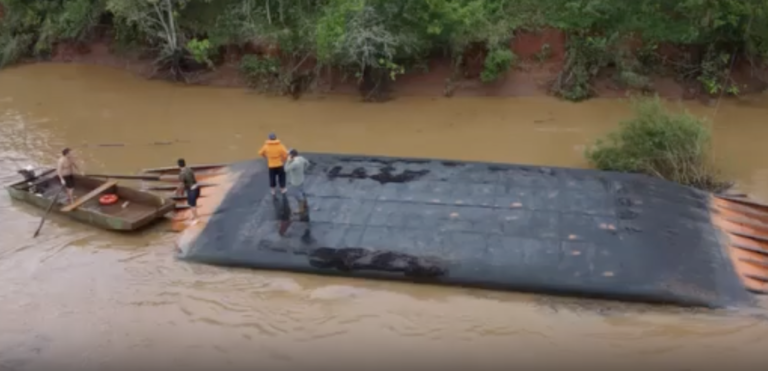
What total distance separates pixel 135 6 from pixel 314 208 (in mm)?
10439

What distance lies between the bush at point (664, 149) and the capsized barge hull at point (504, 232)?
98 cm

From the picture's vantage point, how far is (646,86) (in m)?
17.9

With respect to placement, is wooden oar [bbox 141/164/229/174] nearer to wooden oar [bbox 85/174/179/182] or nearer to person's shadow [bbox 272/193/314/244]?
wooden oar [bbox 85/174/179/182]

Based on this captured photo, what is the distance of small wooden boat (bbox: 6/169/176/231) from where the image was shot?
12664mm

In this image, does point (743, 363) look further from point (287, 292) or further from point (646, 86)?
point (646, 86)

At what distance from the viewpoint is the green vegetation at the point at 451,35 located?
17.7m

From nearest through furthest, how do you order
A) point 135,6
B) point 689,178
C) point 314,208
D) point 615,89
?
point 314,208 → point 689,178 → point 615,89 → point 135,6

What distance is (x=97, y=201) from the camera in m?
13.5

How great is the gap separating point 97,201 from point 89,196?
15.6 inches

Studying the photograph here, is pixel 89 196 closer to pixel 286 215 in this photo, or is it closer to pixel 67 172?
pixel 67 172

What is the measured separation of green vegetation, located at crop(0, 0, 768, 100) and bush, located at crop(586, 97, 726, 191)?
4.51m

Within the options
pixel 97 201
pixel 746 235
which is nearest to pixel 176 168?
pixel 97 201

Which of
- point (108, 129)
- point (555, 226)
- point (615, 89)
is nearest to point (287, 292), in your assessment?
point (555, 226)

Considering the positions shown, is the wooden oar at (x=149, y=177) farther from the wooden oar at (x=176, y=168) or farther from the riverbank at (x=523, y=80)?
the riverbank at (x=523, y=80)
